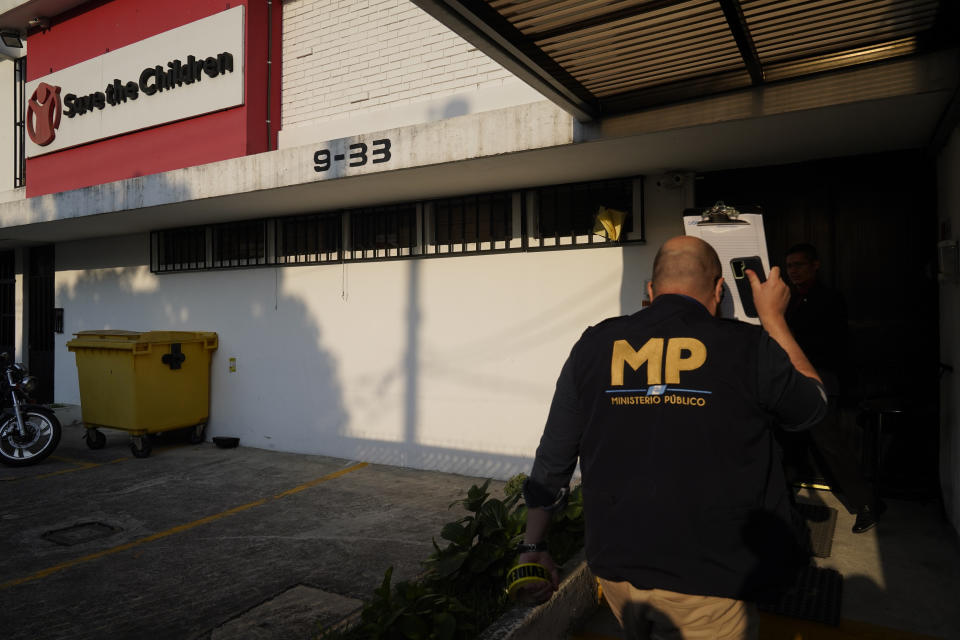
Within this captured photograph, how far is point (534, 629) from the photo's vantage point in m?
2.71

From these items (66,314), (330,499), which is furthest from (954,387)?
(66,314)

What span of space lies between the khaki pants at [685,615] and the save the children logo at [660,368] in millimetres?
522

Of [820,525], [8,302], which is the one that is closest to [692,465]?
[820,525]

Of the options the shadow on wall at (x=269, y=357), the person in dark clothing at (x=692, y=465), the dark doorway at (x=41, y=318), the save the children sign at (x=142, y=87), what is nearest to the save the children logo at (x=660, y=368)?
the person in dark clothing at (x=692, y=465)

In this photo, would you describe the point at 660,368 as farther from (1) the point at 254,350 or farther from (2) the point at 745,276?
(1) the point at 254,350

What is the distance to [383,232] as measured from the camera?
706cm

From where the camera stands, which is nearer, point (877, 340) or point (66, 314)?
point (877, 340)

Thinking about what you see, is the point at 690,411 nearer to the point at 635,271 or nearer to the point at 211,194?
the point at 635,271

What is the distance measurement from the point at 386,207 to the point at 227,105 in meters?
2.82

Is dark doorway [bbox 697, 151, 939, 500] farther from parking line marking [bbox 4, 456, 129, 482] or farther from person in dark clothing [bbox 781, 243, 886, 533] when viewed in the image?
parking line marking [bbox 4, 456, 129, 482]

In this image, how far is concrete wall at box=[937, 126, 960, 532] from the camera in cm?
388

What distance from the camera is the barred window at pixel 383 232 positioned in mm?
6871

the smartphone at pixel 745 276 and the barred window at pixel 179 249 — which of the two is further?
the barred window at pixel 179 249

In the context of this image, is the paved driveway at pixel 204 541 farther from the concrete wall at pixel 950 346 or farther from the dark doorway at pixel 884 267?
the dark doorway at pixel 884 267
